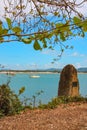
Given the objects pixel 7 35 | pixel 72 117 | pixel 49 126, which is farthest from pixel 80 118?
pixel 7 35

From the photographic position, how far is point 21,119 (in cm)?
901

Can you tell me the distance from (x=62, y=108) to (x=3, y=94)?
170 centimetres

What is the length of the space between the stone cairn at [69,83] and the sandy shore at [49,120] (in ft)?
9.49

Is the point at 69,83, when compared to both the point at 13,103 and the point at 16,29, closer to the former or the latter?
the point at 13,103

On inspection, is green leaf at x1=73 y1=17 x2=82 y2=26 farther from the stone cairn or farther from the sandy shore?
the stone cairn

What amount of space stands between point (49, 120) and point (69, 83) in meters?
5.04

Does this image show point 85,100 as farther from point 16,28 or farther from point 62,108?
point 16,28

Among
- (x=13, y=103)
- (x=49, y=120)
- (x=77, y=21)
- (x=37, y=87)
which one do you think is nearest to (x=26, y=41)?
(x=77, y=21)

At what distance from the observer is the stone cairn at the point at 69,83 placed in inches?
531

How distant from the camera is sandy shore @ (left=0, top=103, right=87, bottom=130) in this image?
320 inches

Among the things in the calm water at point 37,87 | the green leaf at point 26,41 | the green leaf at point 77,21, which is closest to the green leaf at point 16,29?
the green leaf at point 26,41

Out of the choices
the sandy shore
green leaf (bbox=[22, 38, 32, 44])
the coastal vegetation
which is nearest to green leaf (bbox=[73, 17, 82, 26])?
green leaf (bbox=[22, 38, 32, 44])

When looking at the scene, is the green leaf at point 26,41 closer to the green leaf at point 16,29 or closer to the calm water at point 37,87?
the green leaf at point 16,29

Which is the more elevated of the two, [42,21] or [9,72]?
[42,21]
